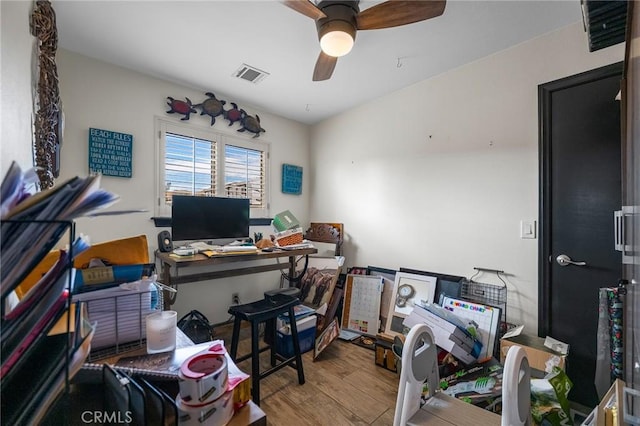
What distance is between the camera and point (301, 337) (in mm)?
2346

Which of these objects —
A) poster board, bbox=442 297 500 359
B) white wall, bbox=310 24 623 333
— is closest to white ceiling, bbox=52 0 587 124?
white wall, bbox=310 24 623 333

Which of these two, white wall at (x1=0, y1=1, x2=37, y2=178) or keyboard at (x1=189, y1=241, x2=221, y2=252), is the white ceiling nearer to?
white wall at (x1=0, y1=1, x2=37, y2=178)

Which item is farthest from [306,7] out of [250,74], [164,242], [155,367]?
[164,242]

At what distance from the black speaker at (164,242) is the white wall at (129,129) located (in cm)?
27

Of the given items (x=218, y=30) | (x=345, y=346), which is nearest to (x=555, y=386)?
(x=345, y=346)

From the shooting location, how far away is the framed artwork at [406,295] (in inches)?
94.2

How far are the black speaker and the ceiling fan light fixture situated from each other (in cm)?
197

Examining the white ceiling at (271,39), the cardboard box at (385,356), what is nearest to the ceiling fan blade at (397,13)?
the white ceiling at (271,39)

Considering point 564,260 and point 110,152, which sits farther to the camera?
point 110,152

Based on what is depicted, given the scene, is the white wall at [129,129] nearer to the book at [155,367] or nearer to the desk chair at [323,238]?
the desk chair at [323,238]

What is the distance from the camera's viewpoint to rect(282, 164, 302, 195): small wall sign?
137 inches

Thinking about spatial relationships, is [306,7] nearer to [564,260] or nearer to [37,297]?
[37,297]

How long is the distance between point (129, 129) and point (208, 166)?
75cm

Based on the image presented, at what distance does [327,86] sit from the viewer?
8.79ft
